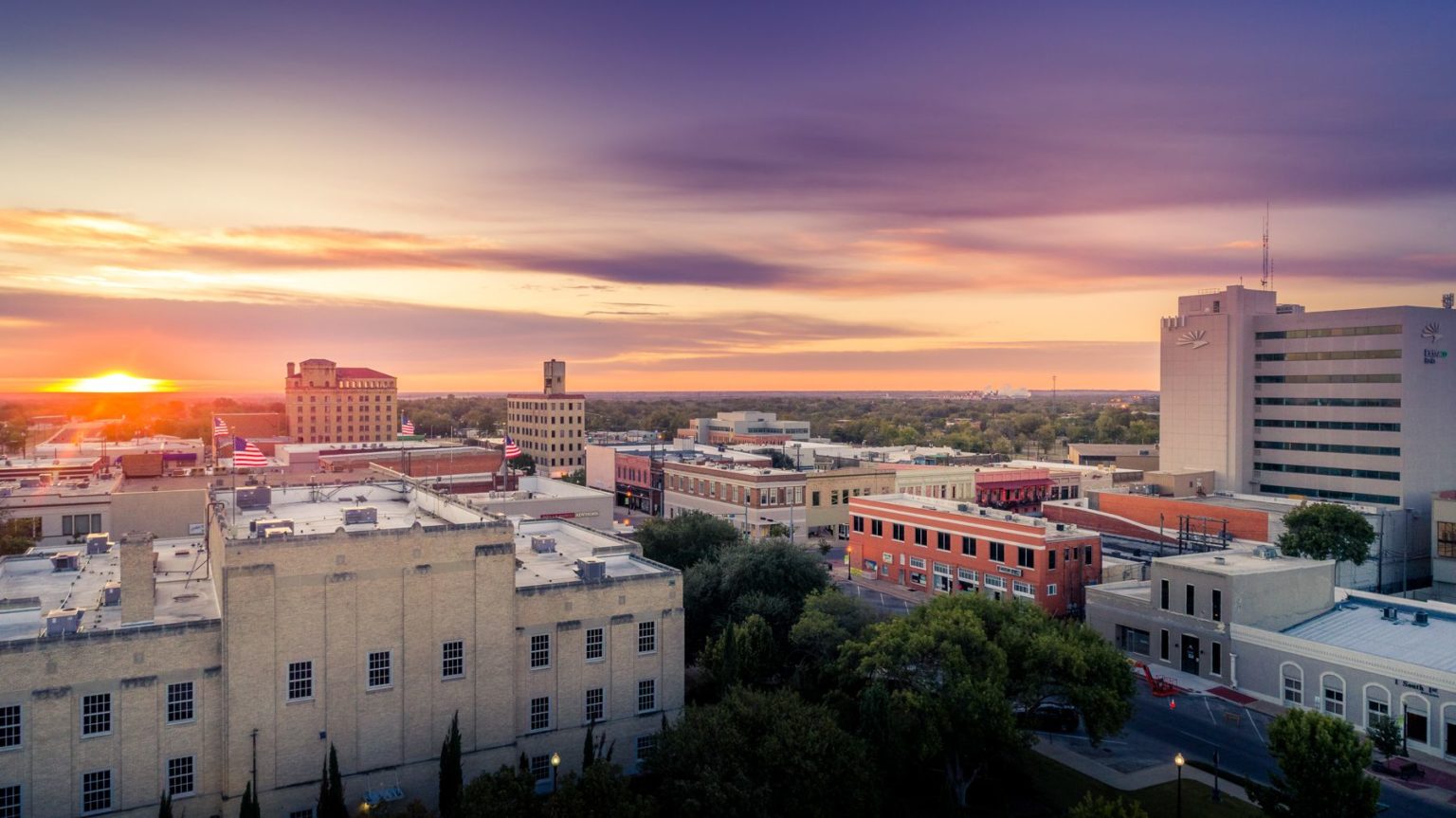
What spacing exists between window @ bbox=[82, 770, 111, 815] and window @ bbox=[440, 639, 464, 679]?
12.2 metres

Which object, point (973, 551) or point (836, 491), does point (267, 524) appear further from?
point (836, 491)

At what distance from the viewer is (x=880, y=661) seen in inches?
1656

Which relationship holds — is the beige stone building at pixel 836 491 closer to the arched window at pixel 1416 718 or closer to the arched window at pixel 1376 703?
the arched window at pixel 1376 703

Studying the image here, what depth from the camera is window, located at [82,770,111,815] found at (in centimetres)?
3394

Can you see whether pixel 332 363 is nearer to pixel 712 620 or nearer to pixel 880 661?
pixel 712 620

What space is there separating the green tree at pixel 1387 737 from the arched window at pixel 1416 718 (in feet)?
5.75

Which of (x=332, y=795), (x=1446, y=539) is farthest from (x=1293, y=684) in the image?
(x=332, y=795)

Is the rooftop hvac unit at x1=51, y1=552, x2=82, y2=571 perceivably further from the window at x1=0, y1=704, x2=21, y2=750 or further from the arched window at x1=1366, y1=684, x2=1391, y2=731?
the arched window at x1=1366, y1=684, x2=1391, y2=731

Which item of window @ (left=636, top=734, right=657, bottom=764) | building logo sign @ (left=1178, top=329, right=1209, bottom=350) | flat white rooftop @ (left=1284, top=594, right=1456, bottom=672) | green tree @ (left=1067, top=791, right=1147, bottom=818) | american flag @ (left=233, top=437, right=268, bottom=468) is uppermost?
building logo sign @ (left=1178, top=329, right=1209, bottom=350)

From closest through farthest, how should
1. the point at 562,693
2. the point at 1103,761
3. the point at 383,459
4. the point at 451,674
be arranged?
the point at 451,674
the point at 562,693
the point at 1103,761
the point at 383,459

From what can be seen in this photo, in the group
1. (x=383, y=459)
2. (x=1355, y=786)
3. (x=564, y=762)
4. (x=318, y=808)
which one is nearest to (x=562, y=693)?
(x=564, y=762)

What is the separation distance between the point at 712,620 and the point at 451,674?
70.2ft

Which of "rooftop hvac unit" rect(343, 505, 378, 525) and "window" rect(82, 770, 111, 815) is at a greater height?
"rooftop hvac unit" rect(343, 505, 378, 525)

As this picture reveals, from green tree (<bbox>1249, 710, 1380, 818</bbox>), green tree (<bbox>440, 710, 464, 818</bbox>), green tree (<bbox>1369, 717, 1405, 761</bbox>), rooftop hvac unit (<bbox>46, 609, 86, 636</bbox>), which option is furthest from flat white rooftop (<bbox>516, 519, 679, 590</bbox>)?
green tree (<bbox>1369, 717, 1405, 761</bbox>)
